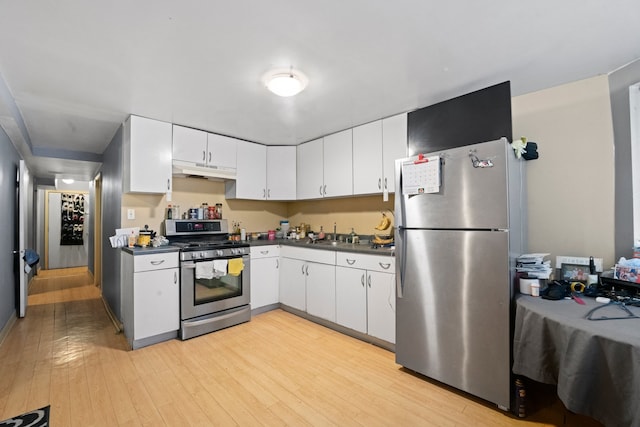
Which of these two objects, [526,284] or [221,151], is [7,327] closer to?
[221,151]

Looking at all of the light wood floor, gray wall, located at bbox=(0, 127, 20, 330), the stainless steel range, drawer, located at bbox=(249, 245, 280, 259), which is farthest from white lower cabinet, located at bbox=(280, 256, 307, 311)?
gray wall, located at bbox=(0, 127, 20, 330)

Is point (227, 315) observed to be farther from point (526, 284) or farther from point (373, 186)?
point (526, 284)

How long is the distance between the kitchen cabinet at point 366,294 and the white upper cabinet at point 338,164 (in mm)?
881

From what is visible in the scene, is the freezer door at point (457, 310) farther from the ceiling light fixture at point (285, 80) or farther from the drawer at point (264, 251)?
the drawer at point (264, 251)

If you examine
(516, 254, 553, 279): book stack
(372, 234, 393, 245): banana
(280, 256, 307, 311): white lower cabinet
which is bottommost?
(280, 256, 307, 311): white lower cabinet

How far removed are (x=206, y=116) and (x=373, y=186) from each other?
1944mm

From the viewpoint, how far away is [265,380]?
2.19 m

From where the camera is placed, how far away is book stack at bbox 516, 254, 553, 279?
72.8 inches

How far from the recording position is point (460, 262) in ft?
6.48

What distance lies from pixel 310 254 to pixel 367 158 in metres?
1.29

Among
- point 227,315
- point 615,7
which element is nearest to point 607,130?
point 615,7

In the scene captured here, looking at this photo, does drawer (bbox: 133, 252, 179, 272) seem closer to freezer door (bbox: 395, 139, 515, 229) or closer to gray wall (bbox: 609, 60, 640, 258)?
freezer door (bbox: 395, 139, 515, 229)

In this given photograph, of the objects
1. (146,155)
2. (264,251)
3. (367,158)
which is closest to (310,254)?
(264,251)

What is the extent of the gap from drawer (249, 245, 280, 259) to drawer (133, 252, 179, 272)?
0.88 meters
